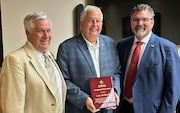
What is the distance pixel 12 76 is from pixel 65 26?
2.28m

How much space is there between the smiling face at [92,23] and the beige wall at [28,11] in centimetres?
149

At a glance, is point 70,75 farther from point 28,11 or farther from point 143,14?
point 28,11

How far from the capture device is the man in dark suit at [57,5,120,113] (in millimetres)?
2033

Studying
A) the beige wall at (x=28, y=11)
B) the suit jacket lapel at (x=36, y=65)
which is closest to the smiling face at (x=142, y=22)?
the suit jacket lapel at (x=36, y=65)

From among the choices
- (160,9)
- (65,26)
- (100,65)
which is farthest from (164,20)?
(100,65)

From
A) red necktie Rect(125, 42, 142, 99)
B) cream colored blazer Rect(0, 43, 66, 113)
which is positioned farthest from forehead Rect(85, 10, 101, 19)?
cream colored blazer Rect(0, 43, 66, 113)

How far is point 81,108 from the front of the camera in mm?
2029

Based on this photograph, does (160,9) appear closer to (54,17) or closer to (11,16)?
(54,17)

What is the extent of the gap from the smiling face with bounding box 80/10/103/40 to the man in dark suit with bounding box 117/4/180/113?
12.6 inches

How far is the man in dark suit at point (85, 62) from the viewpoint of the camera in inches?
80.0

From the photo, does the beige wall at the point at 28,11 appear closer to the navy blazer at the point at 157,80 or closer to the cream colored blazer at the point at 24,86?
the cream colored blazer at the point at 24,86

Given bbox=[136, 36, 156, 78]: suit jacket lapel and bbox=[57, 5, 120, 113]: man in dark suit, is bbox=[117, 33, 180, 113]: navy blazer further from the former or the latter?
bbox=[57, 5, 120, 113]: man in dark suit

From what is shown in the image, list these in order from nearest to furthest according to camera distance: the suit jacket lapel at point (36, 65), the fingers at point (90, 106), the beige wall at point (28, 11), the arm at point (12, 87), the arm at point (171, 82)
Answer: the arm at point (12, 87)
the suit jacket lapel at point (36, 65)
the fingers at point (90, 106)
the arm at point (171, 82)
the beige wall at point (28, 11)

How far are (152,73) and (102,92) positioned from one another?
0.42m
